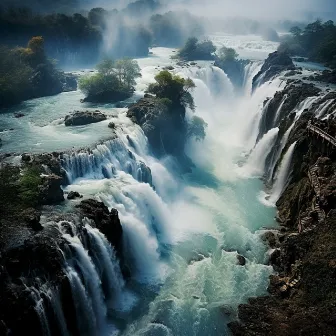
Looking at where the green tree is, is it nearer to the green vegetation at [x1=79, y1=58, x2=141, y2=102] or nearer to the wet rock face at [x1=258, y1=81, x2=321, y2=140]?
the green vegetation at [x1=79, y1=58, x2=141, y2=102]

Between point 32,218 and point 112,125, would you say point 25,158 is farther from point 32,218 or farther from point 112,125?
point 112,125

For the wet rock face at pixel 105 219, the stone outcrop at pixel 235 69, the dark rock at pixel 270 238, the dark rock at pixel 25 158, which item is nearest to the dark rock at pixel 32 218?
the wet rock face at pixel 105 219

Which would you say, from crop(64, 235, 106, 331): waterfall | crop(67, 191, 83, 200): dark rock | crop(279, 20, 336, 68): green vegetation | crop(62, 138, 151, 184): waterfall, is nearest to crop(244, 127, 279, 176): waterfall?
crop(62, 138, 151, 184): waterfall

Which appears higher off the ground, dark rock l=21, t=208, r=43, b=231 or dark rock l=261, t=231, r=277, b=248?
dark rock l=21, t=208, r=43, b=231

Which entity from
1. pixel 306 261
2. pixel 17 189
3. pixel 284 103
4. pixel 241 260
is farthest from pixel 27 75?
pixel 306 261

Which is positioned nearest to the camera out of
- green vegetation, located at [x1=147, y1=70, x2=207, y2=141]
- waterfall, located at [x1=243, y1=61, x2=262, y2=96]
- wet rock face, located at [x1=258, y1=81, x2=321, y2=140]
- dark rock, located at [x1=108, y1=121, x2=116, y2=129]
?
dark rock, located at [x1=108, y1=121, x2=116, y2=129]

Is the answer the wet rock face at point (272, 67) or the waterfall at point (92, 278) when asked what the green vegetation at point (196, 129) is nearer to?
the wet rock face at point (272, 67)
